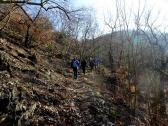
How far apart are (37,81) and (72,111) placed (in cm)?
433

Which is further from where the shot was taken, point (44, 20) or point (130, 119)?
point (44, 20)

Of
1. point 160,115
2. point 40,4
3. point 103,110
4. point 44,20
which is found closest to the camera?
point 103,110

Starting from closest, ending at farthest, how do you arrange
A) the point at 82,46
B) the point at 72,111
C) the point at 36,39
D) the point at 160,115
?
the point at 72,111 → the point at 160,115 → the point at 36,39 → the point at 82,46

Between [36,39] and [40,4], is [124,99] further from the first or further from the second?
[36,39]

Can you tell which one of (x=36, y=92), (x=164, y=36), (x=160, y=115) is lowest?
(x=160, y=115)

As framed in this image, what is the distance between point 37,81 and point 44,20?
54.8ft

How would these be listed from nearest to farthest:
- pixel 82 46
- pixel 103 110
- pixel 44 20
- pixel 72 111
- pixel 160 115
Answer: pixel 72 111
pixel 103 110
pixel 160 115
pixel 44 20
pixel 82 46

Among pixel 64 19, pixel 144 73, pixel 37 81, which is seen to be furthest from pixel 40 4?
pixel 144 73

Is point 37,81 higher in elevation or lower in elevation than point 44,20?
lower

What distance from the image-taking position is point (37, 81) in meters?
22.3

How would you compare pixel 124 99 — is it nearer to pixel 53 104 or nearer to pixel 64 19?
pixel 64 19

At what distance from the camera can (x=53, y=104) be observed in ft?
62.3

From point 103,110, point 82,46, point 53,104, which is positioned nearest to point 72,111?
point 53,104

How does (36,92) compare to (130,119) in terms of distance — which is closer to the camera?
(36,92)
